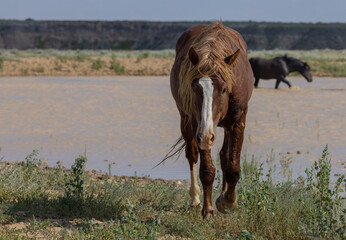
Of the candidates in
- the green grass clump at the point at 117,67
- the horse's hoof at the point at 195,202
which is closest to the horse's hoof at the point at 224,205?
the horse's hoof at the point at 195,202

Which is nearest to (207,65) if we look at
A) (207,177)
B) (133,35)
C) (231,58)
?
(231,58)

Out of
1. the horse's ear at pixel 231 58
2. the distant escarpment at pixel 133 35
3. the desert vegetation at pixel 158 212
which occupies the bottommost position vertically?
the distant escarpment at pixel 133 35

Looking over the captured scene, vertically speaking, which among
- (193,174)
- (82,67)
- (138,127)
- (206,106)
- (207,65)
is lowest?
(82,67)

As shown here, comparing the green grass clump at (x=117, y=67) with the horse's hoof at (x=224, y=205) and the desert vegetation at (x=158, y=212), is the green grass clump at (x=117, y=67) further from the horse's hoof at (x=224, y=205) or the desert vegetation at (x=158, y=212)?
the horse's hoof at (x=224, y=205)

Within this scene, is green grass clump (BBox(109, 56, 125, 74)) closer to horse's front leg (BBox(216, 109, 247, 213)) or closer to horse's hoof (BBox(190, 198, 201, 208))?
horse's hoof (BBox(190, 198, 201, 208))

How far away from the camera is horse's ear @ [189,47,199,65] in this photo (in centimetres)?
615

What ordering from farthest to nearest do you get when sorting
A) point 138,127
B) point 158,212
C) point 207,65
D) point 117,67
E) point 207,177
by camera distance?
point 117,67 → point 138,127 → point 207,177 → point 207,65 → point 158,212

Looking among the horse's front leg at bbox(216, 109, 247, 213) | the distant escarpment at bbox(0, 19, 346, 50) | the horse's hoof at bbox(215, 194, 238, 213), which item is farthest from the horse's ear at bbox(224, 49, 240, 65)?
the distant escarpment at bbox(0, 19, 346, 50)

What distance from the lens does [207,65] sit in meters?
6.11

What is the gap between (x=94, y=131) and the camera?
14.8 meters

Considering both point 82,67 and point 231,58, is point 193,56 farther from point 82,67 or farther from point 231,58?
point 82,67

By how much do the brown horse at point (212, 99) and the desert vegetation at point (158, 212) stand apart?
229 millimetres

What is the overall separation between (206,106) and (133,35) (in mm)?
115594

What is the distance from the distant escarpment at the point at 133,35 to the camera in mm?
114000
